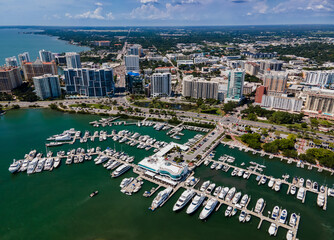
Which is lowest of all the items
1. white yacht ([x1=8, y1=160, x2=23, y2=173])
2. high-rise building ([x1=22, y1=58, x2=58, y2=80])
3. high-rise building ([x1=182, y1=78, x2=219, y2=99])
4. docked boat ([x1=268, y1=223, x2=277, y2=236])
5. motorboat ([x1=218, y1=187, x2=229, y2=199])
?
docked boat ([x1=268, y1=223, x2=277, y2=236])

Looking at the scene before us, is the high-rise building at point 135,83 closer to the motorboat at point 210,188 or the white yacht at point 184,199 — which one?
the motorboat at point 210,188

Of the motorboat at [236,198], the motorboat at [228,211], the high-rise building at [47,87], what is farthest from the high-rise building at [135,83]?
the motorboat at [228,211]

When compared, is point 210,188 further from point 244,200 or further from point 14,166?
point 14,166

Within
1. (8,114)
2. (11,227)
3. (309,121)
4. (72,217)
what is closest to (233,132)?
(309,121)

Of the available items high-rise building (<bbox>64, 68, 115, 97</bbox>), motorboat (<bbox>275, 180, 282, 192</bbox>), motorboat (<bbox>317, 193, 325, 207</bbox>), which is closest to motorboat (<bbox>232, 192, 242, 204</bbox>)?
motorboat (<bbox>275, 180, 282, 192</bbox>)

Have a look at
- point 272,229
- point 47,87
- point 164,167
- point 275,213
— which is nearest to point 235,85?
point 164,167

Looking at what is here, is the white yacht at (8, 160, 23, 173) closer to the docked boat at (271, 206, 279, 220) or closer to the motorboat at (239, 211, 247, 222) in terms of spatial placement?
the motorboat at (239, 211, 247, 222)

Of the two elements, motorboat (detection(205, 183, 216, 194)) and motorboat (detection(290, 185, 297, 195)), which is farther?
motorboat (detection(290, 185, 297, 195))
